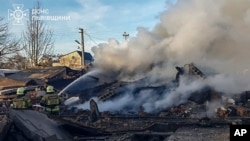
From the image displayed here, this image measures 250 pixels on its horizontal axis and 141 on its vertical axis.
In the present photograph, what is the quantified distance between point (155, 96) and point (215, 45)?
3.91 meters

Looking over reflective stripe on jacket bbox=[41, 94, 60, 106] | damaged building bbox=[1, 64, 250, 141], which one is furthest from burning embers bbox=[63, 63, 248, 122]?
reflective stripe on jacket bbox=[41, 94, 60, 106]

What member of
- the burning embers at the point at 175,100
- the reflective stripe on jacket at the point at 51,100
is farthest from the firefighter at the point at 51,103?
the burning embers at the point at 175,100

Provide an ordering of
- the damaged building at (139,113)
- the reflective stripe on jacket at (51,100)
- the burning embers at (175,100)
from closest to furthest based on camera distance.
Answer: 1. the damaged building at (139,113)
2. the reflective stripe on jacket at (51,100)
3. the burning embers at (175,100)

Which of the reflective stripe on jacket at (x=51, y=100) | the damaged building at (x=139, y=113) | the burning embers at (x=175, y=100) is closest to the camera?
the damaged building at (x=139, y=113)

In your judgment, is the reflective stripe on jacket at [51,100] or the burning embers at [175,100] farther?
the burning embers at [175,100]

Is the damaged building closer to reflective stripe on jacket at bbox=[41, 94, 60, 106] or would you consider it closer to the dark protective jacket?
the dark protective jacket

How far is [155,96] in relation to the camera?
12.7 metres

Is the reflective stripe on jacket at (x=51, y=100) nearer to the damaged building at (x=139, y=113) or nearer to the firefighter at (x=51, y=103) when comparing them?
the firefighter at (x=51, y=103)

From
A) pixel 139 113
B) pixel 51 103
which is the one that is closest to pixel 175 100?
pixel 139 113

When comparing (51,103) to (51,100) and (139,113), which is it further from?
(139,113)

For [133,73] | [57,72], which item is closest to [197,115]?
[133,73]

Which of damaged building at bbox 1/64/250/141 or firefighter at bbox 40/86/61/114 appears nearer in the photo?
damaged building at bbox 1/64/250/141

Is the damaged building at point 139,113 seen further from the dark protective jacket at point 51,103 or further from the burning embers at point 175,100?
the dark protective jacket at point 51,103

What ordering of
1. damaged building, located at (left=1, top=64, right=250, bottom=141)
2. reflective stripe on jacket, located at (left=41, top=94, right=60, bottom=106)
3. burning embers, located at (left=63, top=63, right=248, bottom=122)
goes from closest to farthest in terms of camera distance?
damaged building, located at (left=1, top=64, right=250, bottom=141) < reflective stripe on jacket, located at (left=41, top=94, right=60, bottom=106) < burning embers, located at (left=63, top=63, right=248, bottom=122)
